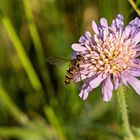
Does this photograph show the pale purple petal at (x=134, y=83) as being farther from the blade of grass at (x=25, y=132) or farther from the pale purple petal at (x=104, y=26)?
the blade of grass at (x=25, y=132)

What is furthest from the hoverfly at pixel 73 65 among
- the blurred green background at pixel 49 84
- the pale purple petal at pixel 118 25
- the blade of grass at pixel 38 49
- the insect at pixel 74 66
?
the blade of grass at pixel 38 49

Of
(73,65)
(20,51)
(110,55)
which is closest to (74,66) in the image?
(73,65)

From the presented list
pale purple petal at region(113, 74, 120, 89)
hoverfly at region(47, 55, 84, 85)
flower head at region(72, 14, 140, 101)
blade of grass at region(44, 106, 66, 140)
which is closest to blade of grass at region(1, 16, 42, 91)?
blade of grass at region(44, 106, 66, 140)

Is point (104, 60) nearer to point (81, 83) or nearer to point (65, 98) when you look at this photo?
point (81, 83)

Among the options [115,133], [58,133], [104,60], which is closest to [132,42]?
[104,60]

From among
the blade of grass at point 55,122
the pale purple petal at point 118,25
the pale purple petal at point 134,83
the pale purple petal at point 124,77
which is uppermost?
the blade of grass at point 55,122

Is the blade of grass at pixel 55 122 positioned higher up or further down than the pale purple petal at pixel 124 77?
higher up
